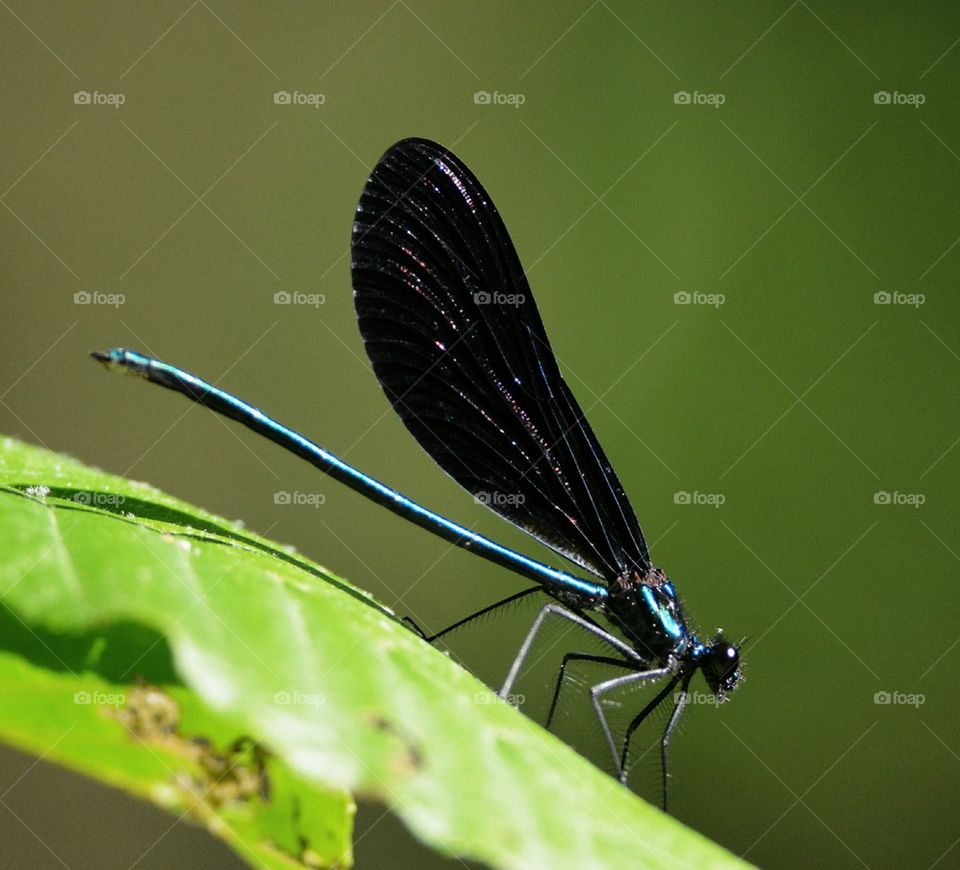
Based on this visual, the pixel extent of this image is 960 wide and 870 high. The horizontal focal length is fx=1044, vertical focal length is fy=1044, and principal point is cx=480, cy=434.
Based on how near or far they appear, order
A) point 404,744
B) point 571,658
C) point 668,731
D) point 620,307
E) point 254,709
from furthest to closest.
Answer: point 620,307, point 571,658, point 668,731, point 404,744, point 254,709

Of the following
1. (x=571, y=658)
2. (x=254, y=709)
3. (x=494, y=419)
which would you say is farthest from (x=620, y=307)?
(x=254, y=709)

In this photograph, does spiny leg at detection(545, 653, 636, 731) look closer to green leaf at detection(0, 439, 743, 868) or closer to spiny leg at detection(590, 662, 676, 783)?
spiny leg at detection(590, 662, 676, 783)

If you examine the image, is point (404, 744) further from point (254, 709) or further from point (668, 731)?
point (668, 731)

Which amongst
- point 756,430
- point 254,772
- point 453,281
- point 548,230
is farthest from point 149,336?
point 254,772

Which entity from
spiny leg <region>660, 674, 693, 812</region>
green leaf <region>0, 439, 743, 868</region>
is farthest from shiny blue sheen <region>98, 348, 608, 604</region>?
green leaf <region>0, 439, 743, 868</region>

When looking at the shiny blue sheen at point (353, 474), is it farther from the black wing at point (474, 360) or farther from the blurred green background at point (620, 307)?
the blurred green background at point (620, 307)

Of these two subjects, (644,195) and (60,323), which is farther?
(60,323)

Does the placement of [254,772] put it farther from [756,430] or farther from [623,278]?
[623,278]
